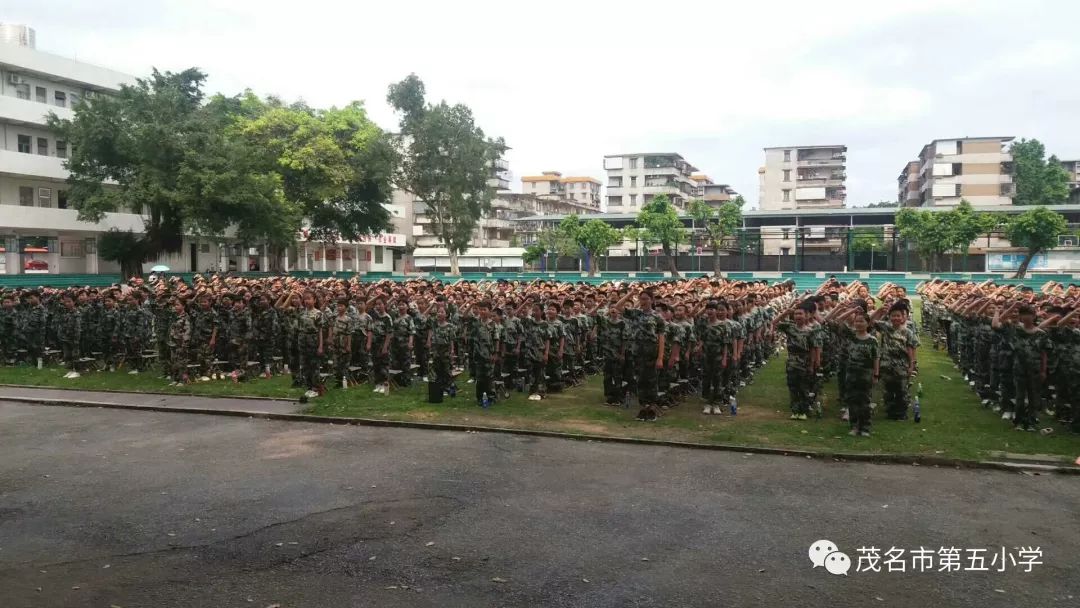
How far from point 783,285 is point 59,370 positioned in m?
19.4

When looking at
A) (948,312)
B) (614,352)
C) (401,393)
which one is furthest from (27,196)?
(948,312)

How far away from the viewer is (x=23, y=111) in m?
43.2

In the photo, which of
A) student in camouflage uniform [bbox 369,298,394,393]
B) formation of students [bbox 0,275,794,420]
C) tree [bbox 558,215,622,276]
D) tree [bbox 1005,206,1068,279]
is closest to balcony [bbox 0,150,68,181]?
formation of students [bbox 0,275,794,420]

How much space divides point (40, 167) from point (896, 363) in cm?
4772

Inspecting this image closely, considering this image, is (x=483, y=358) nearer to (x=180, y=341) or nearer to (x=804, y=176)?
(x=180, y=341)

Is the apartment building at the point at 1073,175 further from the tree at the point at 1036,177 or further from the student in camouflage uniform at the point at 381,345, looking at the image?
the student in camouflage uniform at the point at 381,345

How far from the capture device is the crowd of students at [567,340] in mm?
11906

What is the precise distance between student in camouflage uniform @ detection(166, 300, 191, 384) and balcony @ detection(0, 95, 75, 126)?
1327 inches

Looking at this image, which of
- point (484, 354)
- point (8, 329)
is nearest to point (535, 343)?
point (484, 354)

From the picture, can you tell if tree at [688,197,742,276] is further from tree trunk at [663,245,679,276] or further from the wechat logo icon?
the wechat logo icon

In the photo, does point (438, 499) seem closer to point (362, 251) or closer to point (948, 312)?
point (948, 312)

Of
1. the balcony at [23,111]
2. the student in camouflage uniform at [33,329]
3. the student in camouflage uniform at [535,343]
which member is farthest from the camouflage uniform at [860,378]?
the balcony at [23,111]

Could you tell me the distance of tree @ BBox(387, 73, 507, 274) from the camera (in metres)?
52.1

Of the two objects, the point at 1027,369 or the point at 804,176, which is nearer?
the point at 1027,369
